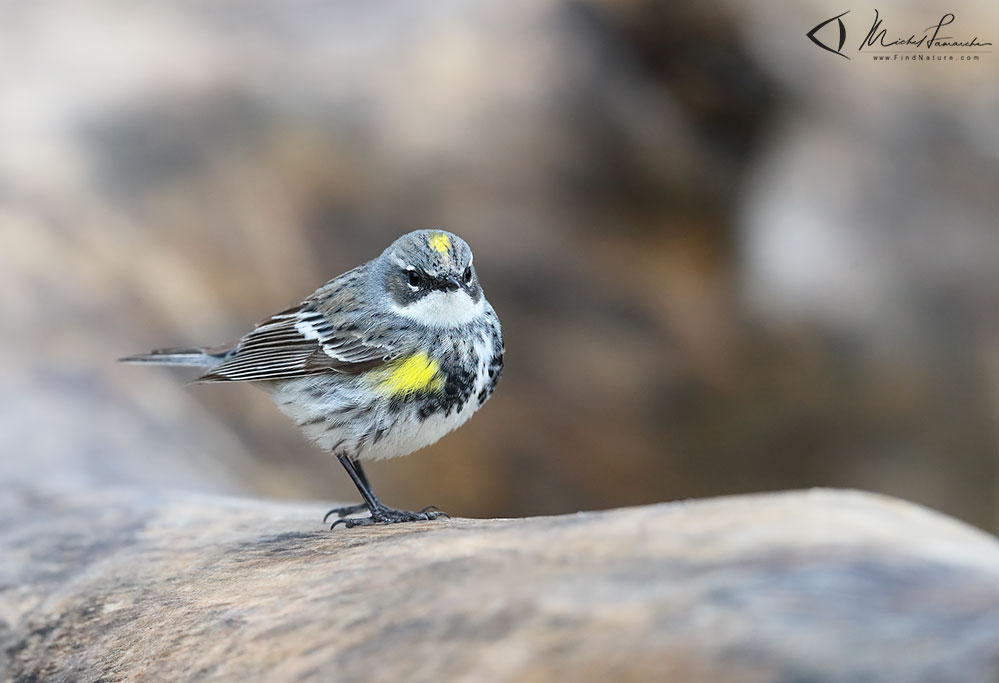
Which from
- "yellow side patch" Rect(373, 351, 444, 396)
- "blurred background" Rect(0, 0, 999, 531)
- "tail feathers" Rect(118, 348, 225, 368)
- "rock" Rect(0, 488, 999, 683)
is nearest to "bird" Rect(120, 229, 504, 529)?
"yellow side patch" Rect(373, 351, 444, 396)

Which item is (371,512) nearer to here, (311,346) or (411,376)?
(411,376)

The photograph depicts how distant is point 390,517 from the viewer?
4.07 m

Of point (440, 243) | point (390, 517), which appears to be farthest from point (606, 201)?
point (390, 517)

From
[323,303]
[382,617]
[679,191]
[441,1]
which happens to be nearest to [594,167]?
[679,191]

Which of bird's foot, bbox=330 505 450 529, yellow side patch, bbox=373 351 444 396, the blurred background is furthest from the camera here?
the blurred background

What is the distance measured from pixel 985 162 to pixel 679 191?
2.40 metres

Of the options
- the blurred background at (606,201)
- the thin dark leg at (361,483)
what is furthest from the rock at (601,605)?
the blurred background at (606,201)

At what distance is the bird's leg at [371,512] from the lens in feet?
13.0

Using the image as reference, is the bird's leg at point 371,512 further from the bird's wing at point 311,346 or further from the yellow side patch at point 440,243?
the yellow side patch at point 440,243

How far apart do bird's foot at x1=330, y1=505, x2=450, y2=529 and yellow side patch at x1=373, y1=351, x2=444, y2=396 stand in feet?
1.55

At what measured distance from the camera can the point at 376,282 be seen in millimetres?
4598

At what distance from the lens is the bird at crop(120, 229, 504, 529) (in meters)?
4.11

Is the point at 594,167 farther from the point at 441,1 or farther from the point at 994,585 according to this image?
the point at 994,585

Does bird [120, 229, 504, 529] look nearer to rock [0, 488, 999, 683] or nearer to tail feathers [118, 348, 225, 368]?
tail feathers [118, 348, 225, 368]
